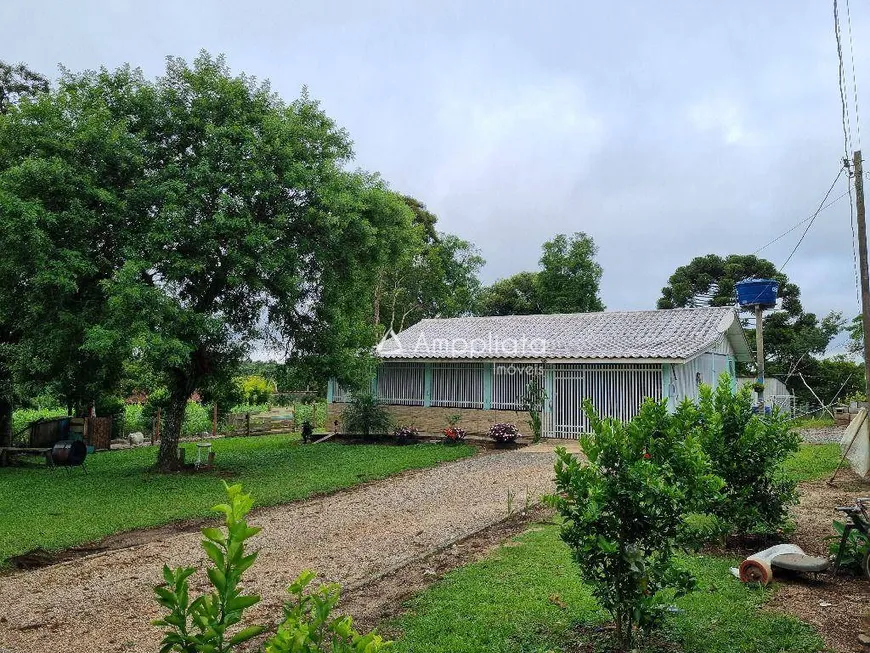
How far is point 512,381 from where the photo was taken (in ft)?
66.3

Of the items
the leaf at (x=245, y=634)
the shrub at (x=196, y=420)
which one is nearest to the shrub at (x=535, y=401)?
the shrub at (x=196, y=420)

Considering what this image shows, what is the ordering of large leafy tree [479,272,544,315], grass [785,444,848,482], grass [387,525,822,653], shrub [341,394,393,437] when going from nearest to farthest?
grass [387,525,822,653] < grass [785,444,848,482] < shrub [341,394,393,437] < large leafy tree [479,272,544,315]

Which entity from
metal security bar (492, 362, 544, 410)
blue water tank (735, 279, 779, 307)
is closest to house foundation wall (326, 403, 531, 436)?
metal security bar (492, 362, 544, 410)

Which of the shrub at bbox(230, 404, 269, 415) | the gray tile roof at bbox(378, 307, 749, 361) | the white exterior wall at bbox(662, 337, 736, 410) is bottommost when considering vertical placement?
the shrub at bbox(230, 404, 269, 415)

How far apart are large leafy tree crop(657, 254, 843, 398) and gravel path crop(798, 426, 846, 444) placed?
7134 mm

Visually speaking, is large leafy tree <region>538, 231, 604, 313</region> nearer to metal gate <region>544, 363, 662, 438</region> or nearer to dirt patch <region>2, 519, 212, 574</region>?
metal gate <region>544, 363, 662, 438</region>

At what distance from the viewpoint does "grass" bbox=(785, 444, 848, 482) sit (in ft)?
38.3

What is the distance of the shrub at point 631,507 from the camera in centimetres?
397

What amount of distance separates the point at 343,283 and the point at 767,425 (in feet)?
32.5

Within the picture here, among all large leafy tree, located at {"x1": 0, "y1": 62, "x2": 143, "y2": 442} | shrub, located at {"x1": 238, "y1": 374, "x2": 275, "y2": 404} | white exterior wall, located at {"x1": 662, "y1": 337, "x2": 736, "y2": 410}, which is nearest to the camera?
large leafy tree, located at {"x1": 0, "y1": 62, "x2": 143, "y2": 442}

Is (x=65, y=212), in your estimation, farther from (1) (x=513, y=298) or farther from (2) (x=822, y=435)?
(1) (x=513, y=298)

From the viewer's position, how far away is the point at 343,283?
14.7 meters

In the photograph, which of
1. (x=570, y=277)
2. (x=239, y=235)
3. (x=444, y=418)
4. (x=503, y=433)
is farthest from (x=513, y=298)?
(x=239, y=235)

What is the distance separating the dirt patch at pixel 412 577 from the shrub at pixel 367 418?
483 inches
